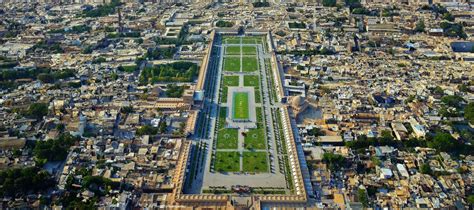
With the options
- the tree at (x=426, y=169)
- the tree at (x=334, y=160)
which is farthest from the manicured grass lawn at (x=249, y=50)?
the tree at (x=426, y=169)

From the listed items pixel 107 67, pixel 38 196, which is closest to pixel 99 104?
pixel 107 67

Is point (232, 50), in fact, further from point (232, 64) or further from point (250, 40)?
point (232, 64)

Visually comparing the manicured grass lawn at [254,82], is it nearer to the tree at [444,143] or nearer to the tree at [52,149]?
the tree at [444,143]

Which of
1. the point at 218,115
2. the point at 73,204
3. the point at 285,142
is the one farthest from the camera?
the point at 218,115

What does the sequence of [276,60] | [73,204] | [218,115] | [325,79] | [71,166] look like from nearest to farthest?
[73,204]
[71,166]
[218,115]
[325,79]
[276,60]

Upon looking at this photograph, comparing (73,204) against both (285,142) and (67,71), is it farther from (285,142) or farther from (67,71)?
(67,71)

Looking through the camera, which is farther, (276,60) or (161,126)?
(276,60)
